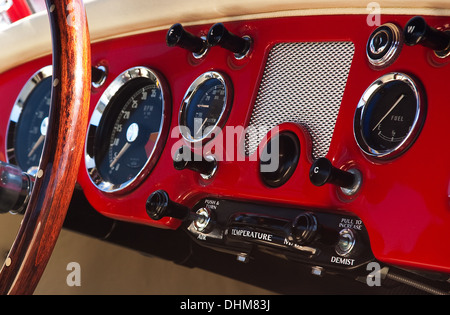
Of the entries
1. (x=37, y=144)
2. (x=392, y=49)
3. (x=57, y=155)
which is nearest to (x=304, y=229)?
(x=392, y=49)

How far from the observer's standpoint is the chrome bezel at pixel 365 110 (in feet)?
3.11

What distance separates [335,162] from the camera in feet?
3.47

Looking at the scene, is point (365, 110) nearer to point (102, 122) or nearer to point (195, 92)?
point (195, 92)

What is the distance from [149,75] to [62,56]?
61cm

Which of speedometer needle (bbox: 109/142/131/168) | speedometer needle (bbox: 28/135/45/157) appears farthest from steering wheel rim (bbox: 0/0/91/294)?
speedometer needle (bbox: 28/135/45/157)

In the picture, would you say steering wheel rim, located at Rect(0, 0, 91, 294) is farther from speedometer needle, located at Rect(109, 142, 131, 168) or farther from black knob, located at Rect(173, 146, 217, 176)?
speedometer needle, located at Rect(109, 142, 131, 168)

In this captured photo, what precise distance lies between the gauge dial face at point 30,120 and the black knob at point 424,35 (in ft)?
3.71

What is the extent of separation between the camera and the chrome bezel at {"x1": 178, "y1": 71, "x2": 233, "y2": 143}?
1.26m

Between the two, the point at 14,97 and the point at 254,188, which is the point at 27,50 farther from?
the point at 254,188

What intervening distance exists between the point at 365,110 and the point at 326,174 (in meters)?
0.15

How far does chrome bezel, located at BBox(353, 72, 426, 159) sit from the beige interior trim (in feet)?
0.39

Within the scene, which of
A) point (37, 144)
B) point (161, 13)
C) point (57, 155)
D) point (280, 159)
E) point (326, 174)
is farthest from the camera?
point (37, 144)

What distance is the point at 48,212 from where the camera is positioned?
789mm
